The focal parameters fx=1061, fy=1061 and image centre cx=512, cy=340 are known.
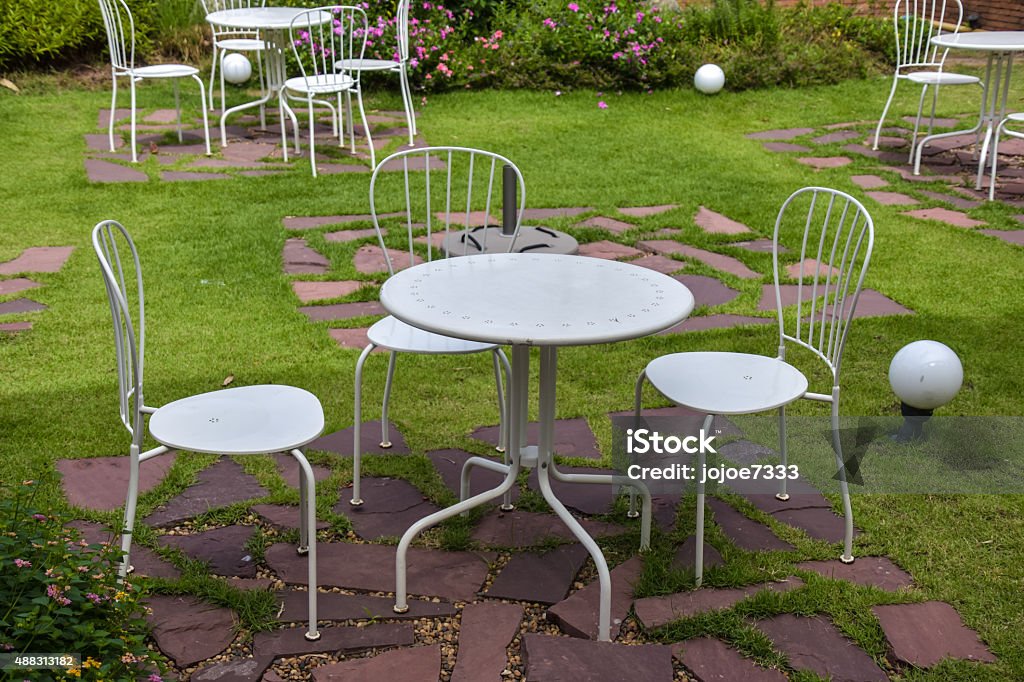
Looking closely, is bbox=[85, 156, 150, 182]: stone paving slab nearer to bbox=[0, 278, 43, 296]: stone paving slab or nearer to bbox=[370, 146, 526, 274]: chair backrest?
bbox=[370, 146, 526, 274]: chair backrest

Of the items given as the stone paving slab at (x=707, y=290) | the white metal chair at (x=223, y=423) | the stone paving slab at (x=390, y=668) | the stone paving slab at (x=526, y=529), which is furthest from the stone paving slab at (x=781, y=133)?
the stone paving slab at (x=390, y=668)

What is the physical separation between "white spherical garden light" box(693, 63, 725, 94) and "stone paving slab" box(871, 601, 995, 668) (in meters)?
6.28

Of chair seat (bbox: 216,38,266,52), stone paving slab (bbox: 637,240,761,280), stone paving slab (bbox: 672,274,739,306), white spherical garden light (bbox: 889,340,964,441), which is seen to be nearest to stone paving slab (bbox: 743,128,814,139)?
stone paving slab (bbox: 637,240,761,280)

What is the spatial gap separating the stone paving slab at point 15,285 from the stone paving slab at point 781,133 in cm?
479

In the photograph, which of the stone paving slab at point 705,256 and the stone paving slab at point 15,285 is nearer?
the stone paving slab at point 15,285

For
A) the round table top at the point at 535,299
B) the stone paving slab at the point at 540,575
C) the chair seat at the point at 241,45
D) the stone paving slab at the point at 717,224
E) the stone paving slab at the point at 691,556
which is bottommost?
the stone paving slab at the point at 540,575

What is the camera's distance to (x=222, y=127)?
6953 millimetres

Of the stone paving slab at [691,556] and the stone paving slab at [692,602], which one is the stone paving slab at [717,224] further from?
the stone paving slab at [692,602]

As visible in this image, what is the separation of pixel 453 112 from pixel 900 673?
20.3ft

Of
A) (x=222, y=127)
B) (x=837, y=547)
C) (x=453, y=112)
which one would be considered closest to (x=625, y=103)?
(x=453, y=112)

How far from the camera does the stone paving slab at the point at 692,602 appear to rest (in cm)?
251

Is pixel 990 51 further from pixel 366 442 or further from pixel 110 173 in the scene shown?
pixel 110 173

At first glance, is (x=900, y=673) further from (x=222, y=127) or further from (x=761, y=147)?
(x=222, y=127)

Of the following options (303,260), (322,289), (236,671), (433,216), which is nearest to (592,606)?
(236,671)
